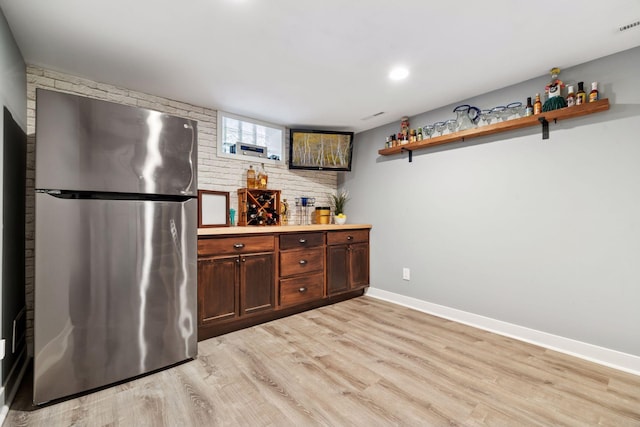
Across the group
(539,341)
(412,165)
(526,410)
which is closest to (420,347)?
(526,410)

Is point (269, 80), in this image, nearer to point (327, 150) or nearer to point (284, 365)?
point (327, 150)

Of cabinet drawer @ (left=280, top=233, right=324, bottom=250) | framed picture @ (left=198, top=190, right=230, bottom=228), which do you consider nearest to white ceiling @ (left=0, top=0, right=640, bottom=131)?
framed picture @ (left=198, top=190, right=230, bottom=228)

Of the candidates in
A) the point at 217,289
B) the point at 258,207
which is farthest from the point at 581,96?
the point at 217,289

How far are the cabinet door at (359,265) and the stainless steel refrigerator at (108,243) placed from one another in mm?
2020

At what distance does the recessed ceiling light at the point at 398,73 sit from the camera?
2.26m

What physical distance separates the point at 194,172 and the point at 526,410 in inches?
98.7

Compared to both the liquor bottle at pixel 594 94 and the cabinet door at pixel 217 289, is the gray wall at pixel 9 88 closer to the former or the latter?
the cabinet door at pixel 217 289

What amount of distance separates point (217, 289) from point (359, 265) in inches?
72.9

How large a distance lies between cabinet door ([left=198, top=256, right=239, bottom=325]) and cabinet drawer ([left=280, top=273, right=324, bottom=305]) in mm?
523

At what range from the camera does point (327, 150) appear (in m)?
3.79

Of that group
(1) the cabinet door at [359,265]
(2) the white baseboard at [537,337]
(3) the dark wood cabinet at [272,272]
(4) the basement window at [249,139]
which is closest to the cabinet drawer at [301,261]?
(3) the dark wood cabinet at [272,272]

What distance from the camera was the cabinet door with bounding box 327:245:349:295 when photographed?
10.9ft

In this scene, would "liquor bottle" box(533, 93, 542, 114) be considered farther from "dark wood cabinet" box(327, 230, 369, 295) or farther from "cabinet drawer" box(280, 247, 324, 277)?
"cabinet drawer" box(280, 247, 324, 277)

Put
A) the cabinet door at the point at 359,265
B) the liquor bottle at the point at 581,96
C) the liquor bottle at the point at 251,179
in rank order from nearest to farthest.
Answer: the liquor bottle at the point at 581,96 < the liquor bottle at the point at 251,179 < the cabinet door at the point at 359,265
